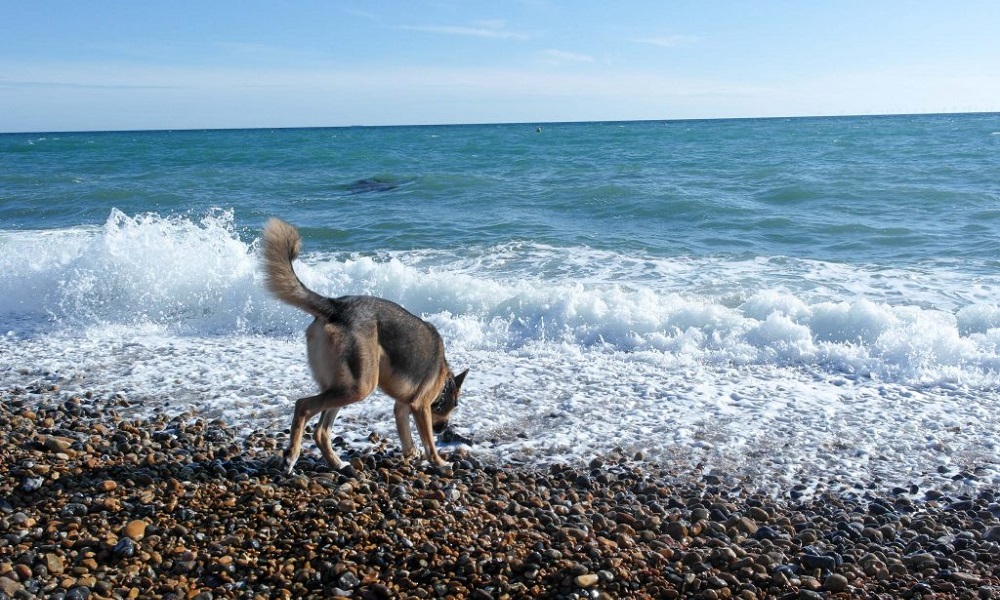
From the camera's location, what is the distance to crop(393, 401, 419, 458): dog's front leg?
20.6 ft

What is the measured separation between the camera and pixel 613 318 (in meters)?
10.5

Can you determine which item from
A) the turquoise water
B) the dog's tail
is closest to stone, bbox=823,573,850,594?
the dog's tail

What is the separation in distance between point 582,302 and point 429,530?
20.6 ft

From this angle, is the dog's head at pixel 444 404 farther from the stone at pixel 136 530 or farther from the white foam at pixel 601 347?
the stone at pixel 136 530

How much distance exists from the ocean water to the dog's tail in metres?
1.47

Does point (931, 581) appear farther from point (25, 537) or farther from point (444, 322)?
point (444, 322)

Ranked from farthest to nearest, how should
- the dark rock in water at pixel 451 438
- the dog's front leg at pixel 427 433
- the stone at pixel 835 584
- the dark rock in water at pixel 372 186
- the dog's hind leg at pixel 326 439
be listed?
the dark rock in water at pixel 372 186 < the dark rock in water at pixel 451 438 < the dog's front leg at pixel 427 433 < the dog's hind leg at pixel 326 439 < the stone at pixel 835 584

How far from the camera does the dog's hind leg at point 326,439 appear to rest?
6.06m

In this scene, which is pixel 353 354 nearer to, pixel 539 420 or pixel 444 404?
pixel 444 404

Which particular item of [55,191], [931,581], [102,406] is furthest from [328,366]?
[55,191]

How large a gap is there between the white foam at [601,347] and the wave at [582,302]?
0.03 meters

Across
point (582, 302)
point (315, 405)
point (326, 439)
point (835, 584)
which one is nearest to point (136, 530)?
point (315, 405)

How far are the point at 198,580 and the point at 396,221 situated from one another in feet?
52.3

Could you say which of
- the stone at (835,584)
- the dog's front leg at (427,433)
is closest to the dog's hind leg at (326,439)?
the dog's front leg at (427,433)
